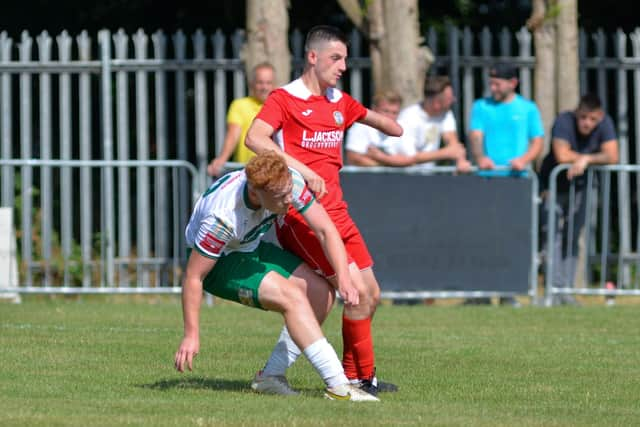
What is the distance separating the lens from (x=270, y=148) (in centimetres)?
773

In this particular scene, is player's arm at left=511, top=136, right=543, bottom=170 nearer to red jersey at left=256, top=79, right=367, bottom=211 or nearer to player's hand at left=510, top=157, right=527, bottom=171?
player's hand at left=510, top=157, right=527, bottom=171

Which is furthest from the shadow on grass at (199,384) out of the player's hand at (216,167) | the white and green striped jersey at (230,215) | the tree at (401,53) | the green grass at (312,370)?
the tree at (401,53)

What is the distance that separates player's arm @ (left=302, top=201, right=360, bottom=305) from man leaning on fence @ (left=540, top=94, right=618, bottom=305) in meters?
6.59

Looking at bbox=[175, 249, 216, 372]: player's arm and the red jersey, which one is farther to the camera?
A: the red jersey

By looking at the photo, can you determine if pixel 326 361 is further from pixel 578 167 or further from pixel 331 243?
pixel 578 167

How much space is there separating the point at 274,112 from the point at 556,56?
8.24 meters

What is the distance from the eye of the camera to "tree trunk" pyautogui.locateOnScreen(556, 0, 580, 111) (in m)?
15.7

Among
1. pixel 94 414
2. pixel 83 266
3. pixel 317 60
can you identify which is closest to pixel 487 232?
pixel 83 266

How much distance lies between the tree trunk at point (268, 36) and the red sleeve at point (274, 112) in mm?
6783

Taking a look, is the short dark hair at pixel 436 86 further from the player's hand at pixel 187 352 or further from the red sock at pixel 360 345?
the player's hand at pixel 187 352

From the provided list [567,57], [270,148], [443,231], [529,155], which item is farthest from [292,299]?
[567,57]

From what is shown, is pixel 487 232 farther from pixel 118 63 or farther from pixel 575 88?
pixel 118 63

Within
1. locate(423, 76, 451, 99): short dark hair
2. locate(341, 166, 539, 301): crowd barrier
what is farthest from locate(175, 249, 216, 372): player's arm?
locate(423, 76, 451, 99): short dark hair

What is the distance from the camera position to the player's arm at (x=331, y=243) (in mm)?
7191
